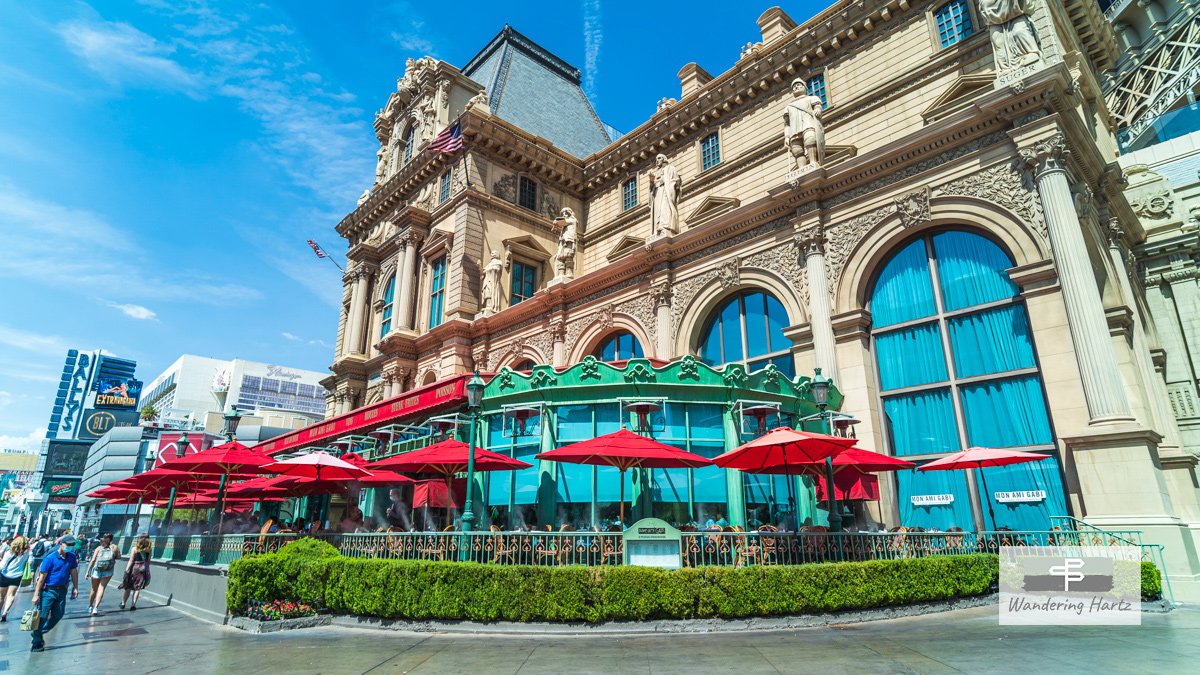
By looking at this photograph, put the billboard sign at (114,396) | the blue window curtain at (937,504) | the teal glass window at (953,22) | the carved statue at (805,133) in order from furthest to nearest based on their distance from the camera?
the billboard sign at (114,396), the teal glass window at (953,22), the carved statue at (805,133), the blue window curtain at (937,504)

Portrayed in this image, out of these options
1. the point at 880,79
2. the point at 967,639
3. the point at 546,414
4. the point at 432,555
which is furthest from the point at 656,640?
the point at 880,79

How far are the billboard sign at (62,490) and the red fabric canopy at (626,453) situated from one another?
116314 millimetres

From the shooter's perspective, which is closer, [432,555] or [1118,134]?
[432,555]

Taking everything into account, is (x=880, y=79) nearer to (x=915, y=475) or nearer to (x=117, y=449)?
(x=915, y=475)

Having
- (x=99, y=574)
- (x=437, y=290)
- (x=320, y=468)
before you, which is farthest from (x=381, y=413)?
(x=437, y=290)

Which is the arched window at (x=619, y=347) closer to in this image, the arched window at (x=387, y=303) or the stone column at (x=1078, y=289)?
the stone column at (x=1078, y=289)

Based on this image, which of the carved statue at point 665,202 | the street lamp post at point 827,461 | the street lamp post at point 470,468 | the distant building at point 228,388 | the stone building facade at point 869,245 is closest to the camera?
the street lamp post at point 470,468

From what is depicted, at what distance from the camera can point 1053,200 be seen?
15672mm

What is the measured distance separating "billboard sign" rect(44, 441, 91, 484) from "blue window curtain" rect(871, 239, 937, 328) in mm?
120510

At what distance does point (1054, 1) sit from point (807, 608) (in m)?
23.5

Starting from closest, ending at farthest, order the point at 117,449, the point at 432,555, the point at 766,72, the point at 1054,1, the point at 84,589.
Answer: the point at 432,555 < the point at 1054,1 < the point at 84,589 < the point at 766,72 < the point at 117,449

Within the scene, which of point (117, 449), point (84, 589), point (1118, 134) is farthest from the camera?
point (117, 449)

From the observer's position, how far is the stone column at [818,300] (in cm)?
1908

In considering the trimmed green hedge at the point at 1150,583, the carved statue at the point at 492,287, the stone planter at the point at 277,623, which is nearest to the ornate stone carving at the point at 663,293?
the carved statue at the point at 492,287
